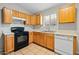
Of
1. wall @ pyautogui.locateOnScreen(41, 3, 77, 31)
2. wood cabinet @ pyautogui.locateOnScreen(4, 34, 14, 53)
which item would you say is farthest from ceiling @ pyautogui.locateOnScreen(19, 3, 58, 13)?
wood cabinet @ pyautogui.locateOnScreen(4, 34, 14, 53)

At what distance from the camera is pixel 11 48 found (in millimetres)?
2330

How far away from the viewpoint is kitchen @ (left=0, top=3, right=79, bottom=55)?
1.97m

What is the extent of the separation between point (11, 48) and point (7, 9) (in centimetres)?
106

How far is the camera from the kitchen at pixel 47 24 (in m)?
1.97

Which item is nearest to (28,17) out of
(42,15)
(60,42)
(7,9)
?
(42,15)

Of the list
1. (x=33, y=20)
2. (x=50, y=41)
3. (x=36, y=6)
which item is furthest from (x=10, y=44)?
(x=36, y=6)

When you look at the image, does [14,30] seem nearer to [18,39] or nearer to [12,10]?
[18,39]

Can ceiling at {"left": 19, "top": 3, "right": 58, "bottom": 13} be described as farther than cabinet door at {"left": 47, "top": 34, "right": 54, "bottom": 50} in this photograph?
No

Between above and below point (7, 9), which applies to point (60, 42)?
below

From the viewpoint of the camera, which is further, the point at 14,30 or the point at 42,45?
the point at 42,45

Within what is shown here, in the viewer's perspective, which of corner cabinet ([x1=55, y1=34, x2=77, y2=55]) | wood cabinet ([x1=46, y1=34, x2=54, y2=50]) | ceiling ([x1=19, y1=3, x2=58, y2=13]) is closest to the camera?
corner cabinet ([x1=55, y1=34, x2=77, y2=55])

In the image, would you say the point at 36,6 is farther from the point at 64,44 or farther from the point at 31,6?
the point at 64,44

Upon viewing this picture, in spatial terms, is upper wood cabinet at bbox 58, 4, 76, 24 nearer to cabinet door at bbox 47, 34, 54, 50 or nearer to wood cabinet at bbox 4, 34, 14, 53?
cabinet door at bbox 47, 34, 54, 50

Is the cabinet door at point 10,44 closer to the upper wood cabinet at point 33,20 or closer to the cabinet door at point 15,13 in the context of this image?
the cabinet door at point 15,13
